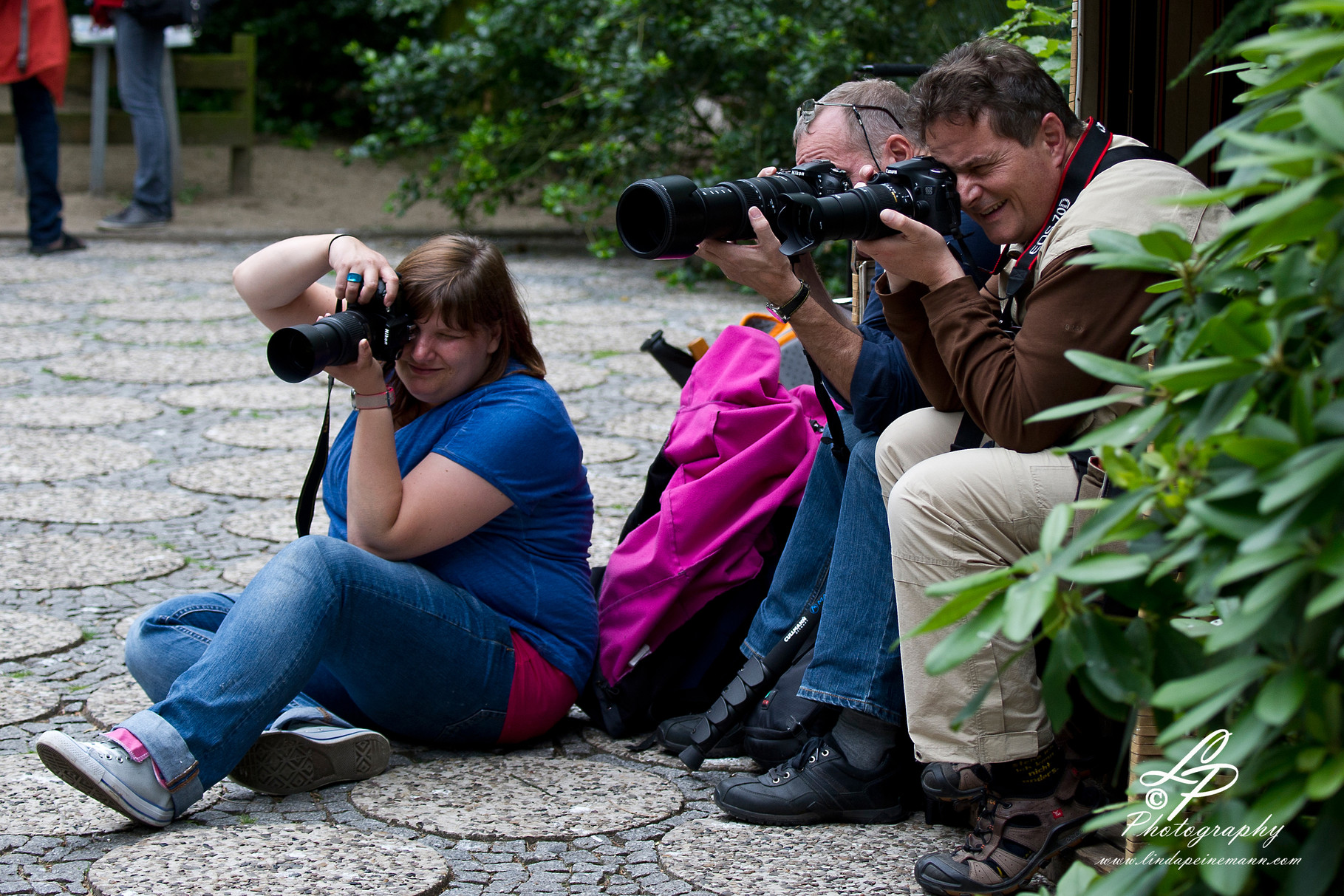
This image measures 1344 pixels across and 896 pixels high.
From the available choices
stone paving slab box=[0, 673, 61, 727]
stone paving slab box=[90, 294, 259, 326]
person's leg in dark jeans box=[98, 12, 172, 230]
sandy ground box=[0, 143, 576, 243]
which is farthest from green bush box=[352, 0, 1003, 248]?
stone paving slab box=[0, 673, 61, 727]

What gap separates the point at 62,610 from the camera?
2.93 metres

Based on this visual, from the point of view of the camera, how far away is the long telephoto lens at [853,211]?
2035mm

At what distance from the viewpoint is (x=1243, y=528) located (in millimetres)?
928

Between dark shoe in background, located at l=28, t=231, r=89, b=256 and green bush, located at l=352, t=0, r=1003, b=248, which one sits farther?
dark shoe in background, located at l=28, t=231, r=89, b=256

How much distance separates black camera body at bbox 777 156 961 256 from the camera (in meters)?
2.04

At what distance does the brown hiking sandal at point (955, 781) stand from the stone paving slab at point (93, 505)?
233 centimetres

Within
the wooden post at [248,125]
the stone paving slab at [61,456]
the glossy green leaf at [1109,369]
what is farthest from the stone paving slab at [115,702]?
the wooden post at [248,125]

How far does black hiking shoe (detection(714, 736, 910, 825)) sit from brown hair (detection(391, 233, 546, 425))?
0.86 m

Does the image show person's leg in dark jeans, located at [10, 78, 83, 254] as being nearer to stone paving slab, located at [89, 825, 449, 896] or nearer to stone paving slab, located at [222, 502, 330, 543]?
stone paving slab, located at [222, 502, 330, 543]

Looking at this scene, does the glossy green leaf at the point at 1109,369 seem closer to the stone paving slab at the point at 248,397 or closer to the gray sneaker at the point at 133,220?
the stone paving slab at the point at 248,397

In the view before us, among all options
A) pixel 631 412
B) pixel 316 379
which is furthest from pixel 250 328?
pixel 631 412

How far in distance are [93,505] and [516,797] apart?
6.38ft

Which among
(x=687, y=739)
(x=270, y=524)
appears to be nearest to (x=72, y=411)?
(x=270, y=524)

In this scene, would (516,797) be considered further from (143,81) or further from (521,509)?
(143,81)
